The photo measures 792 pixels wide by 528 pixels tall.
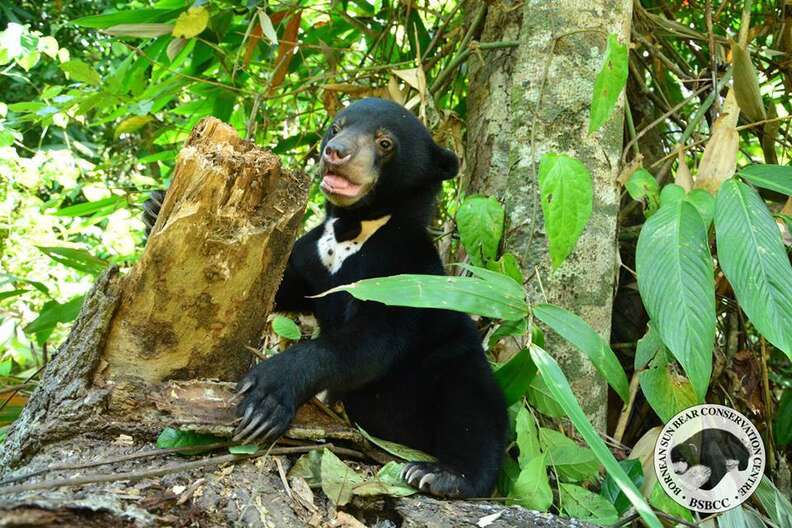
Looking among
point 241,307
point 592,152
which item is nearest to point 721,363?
point 592,152

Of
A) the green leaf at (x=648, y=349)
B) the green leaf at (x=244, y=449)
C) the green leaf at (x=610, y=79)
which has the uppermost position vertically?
the green leaf at (x=610, y=79)

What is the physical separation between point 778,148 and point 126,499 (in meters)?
4.34

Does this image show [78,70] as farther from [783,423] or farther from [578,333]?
[783,423]

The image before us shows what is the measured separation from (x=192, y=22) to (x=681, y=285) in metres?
2.44

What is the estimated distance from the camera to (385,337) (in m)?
2.55

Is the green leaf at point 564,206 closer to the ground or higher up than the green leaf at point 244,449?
higher up

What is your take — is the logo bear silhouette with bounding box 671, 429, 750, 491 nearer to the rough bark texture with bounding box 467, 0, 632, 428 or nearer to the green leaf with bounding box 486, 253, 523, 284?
the rough bark texture with bounding box 467, 0, 632, 428

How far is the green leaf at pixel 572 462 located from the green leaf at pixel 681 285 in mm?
585

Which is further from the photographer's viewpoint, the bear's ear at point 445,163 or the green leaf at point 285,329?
the bear's ear at point 445,163

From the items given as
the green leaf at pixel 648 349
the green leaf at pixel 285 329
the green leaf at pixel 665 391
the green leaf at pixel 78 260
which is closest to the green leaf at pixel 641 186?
the green leaf at pixel 648 349

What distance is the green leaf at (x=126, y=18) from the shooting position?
368 cm

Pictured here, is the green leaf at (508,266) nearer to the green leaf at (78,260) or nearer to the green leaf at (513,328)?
the green leaf at (513,328)

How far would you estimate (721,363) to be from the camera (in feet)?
10.5

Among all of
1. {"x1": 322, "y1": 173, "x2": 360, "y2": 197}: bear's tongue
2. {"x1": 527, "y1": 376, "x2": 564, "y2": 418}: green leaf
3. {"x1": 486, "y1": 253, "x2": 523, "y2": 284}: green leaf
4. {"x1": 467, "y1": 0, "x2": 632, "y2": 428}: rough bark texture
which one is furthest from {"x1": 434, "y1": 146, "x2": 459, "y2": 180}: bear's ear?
{"x1": 527, "y1": 376, "x2": 564, "y2": 418}: green leaf
